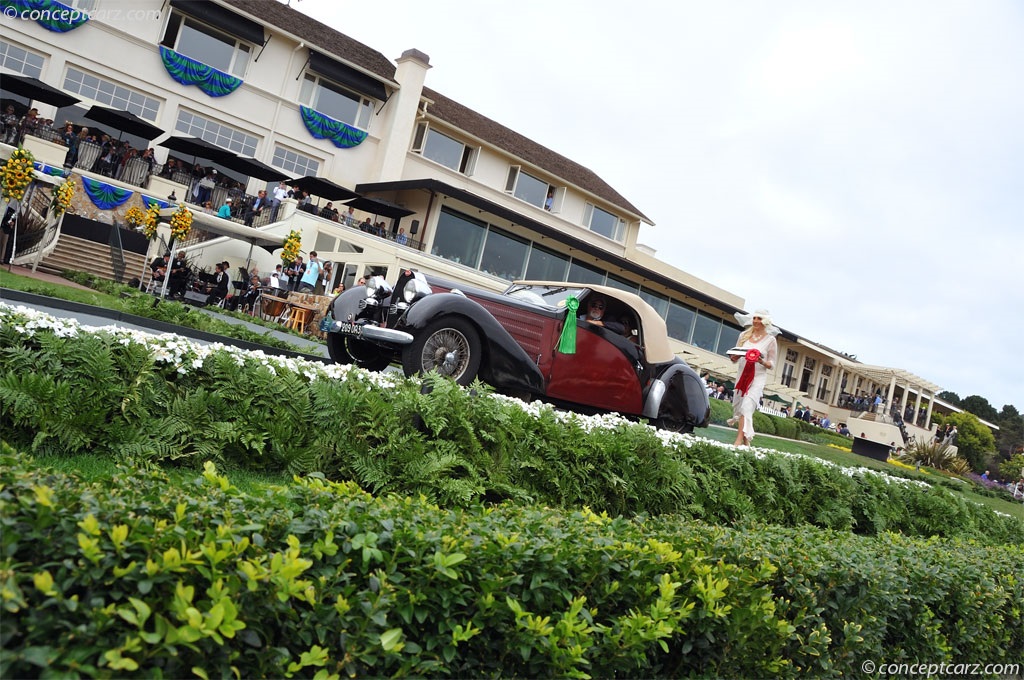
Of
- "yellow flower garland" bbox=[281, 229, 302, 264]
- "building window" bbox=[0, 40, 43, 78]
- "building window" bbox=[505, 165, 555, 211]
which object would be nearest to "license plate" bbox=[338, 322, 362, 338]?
"yellow flower garland" bbox=[281, 229, 302, 264]

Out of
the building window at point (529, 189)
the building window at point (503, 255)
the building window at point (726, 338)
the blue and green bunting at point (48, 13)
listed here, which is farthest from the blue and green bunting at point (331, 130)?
the building window at point (726, 338)

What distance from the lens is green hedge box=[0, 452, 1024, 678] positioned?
6.07 feet

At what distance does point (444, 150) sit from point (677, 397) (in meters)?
30.2

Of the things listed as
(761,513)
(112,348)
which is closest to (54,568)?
(112,348)

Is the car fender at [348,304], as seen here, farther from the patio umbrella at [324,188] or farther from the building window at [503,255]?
the building window at [503,255]

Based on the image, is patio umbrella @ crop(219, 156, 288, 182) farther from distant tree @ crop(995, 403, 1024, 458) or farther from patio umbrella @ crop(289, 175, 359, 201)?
distant tree @ crop(995, 403, 1024, 458)

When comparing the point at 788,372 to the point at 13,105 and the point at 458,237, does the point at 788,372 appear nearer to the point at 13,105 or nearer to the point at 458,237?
the point at 458,237

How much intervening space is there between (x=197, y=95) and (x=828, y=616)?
32.1 m

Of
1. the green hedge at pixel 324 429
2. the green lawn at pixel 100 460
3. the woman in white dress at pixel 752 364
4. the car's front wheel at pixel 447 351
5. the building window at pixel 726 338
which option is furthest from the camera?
the building window at pixel 726 338

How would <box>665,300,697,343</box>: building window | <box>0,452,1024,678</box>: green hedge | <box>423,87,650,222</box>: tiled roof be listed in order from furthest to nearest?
<box>665,300,697,343</box>: building window, <box>423,87,650,222</box>: tiled roof, <box>0,452,1024,678</box>: green hedge

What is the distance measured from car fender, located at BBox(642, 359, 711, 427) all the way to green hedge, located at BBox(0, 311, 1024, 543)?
3.54 m

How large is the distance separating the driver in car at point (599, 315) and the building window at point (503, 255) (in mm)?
25109

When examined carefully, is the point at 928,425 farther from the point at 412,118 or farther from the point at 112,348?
the point at 112,348

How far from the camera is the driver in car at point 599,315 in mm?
9797
